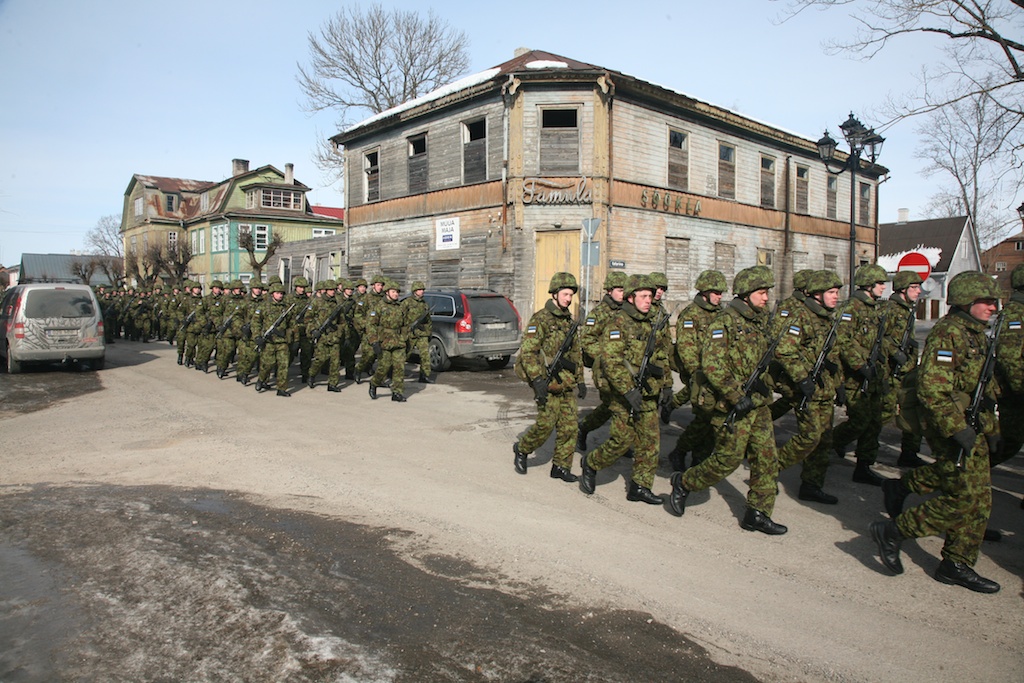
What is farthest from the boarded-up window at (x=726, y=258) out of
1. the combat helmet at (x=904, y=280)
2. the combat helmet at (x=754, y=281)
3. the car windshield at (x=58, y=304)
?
the combat helmet at (x=754, y=281)

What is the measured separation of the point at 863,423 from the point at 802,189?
24153mm

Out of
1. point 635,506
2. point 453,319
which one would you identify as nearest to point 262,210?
point 453,319

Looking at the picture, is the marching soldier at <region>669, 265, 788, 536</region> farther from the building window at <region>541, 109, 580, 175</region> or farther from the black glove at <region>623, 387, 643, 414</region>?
the building window at <region>541, 109, 580, 175</region>

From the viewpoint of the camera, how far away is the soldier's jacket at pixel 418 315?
38.5 ft

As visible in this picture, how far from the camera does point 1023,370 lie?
4773 mm

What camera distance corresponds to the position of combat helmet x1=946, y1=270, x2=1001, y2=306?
13.9 ft

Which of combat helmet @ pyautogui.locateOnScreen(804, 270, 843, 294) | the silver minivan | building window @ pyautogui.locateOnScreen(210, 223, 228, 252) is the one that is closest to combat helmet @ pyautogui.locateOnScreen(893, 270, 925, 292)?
combat helmet @ pyautogui.locateOnScreen(804, 270, 843, 294)

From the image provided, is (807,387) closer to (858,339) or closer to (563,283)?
(858,339)

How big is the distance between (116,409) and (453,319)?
20.2 ft

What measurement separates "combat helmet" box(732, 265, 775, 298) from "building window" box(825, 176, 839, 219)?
26.9 m

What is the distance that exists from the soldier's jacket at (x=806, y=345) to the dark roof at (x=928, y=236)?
47562 mm

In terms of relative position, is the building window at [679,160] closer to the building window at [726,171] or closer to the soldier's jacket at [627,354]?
the building window at [726,171]

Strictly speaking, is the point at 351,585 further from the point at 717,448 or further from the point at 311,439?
the point at 311,439

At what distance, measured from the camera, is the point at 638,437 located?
5641mm
